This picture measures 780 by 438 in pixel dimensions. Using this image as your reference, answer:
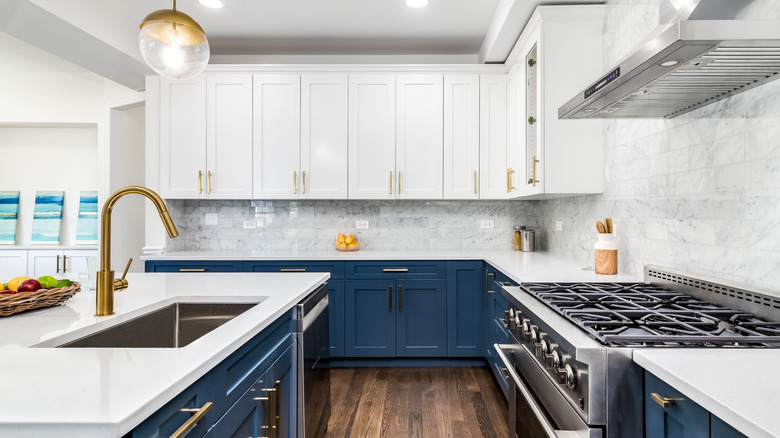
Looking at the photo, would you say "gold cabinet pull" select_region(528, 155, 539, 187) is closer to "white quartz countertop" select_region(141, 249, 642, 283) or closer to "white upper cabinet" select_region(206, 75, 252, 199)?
"white quartz countertop" select_region(141, 249, 642, 283)

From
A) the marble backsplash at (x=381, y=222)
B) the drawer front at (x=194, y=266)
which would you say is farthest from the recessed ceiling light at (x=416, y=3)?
the drawer front at (x=194, y=266)

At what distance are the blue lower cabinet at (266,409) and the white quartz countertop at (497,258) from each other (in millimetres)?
1233

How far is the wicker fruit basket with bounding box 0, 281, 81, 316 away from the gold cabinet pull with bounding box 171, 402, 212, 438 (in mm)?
801

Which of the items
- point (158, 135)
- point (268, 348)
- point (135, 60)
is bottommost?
point (268, 348)

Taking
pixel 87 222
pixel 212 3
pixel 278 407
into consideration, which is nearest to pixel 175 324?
pixel 278 407

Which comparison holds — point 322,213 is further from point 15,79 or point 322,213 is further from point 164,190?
point 15,79

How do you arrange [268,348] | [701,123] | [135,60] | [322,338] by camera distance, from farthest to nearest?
[135,60] < [322,338] < [701,123] < [268,348]

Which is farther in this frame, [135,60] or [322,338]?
[135,60]

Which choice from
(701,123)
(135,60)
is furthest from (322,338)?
(135,60)

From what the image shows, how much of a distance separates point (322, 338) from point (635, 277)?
1.67 meters

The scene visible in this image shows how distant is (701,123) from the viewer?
5.92 ft

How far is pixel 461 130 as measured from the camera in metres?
3.74

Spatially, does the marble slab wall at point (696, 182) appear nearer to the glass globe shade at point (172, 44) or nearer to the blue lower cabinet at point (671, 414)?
the blue lower cabinet at point (671, 414)

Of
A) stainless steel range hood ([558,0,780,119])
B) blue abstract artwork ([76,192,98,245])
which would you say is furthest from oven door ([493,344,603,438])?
blue abstract artwork ([76,192,98,245])
